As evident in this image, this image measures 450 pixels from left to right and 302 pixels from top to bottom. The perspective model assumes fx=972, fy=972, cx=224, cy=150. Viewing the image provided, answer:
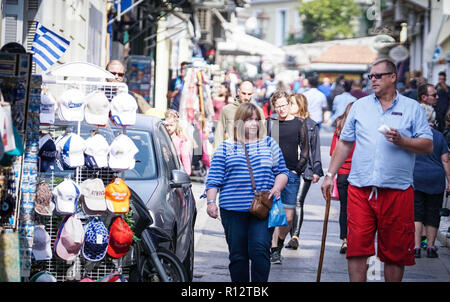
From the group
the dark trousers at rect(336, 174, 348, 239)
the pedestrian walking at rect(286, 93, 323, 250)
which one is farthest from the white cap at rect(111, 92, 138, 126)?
the dark trousers at rect(336, 174, 348, 239)

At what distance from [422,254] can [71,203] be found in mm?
5901

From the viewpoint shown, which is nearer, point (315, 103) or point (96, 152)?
point (96, 152)

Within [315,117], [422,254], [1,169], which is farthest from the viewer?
[315,117]

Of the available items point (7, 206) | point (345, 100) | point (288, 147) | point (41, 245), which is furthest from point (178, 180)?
point (345, 100)

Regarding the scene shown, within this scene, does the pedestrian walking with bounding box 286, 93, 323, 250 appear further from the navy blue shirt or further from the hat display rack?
the hat display rack

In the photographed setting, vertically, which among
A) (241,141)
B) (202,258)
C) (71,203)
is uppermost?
(241,141)

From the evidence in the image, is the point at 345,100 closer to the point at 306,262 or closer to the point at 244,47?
the point at 306,262

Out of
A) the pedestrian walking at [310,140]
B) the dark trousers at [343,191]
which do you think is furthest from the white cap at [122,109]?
the dark trousers at [343,191]

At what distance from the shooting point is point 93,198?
7.56 metres

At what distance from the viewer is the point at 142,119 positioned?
9891 millimetres

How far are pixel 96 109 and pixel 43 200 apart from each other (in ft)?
2.69
